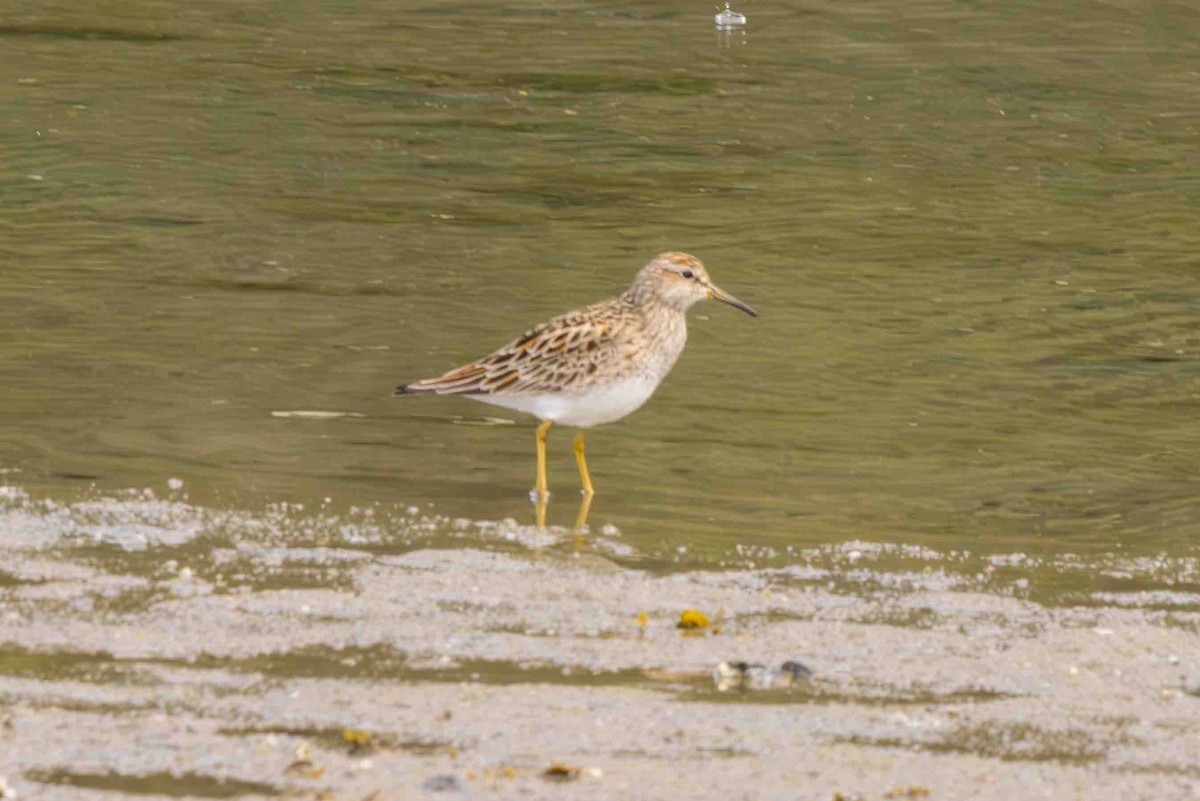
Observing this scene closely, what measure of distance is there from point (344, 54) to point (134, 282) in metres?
8.87

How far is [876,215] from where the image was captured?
687 inches

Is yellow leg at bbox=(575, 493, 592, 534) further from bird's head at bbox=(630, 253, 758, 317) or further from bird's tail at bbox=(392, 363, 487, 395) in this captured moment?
bird's head at bbox=(630, 253, 758, 317)

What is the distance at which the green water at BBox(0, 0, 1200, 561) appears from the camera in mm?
10820

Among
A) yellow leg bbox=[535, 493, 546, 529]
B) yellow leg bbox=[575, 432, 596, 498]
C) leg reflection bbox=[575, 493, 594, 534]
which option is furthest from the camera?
yellow leg bbox=[575, 432, 596, 498]

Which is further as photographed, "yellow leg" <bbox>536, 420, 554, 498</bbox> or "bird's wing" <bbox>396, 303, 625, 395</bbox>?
"bird's wing" <bbox>396, 303, 625, 395</bbox>

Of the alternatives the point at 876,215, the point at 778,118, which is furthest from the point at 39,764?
the point at 778,118

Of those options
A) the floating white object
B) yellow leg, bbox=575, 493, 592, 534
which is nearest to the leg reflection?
yellow leg, bbox=575, 493, 592, 534

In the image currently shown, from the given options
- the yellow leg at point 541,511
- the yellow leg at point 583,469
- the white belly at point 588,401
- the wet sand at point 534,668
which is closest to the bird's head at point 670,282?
the white belly at point 588,401

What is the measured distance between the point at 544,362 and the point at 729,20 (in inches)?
590

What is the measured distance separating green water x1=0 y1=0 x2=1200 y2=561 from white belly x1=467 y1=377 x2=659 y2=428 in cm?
35

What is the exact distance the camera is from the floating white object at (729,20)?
2483 cm

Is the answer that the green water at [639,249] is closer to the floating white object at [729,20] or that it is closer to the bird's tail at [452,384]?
the floating white object at [729,20]

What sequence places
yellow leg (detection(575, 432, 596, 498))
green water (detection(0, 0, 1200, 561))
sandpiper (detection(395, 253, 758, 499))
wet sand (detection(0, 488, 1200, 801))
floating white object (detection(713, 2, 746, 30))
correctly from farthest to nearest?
floating white object (detection(713, 2, 746, 30)) → green water (detection(0, 0, 1200, 561)) → sandpiper (detection(395, 253, 758, 499)) → yellow leg (detection(575, 432, 596, 498)) → wet sand (detection(0, 488, 1200, 801))

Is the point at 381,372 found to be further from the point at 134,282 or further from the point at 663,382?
the point at 134,282
